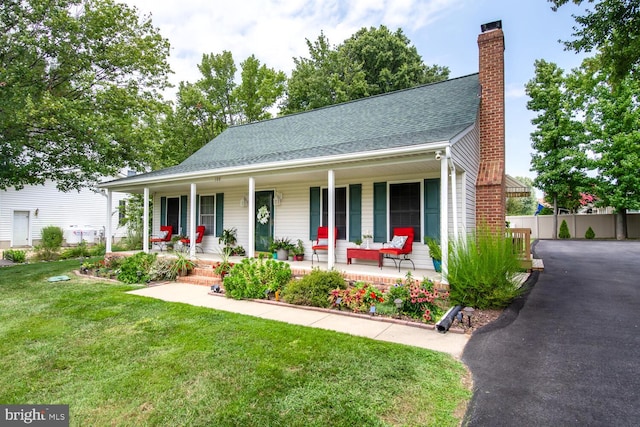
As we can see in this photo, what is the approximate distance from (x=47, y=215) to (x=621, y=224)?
3248cm

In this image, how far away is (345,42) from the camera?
22406mm

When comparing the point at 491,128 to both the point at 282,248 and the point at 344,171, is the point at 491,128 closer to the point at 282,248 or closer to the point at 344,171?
the point at 344,171

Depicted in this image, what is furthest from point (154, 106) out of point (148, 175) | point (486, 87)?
point (486, 87)

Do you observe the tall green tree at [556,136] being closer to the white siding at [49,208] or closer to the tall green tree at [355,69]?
the tall green tree at [355,69]

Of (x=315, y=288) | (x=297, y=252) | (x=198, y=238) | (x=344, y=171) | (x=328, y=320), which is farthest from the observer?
(x=198, y=238)

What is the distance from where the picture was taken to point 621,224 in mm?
19219

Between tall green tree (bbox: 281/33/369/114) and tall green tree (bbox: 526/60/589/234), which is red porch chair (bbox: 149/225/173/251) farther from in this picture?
tall green tree (bbox: 526/60/589/234)

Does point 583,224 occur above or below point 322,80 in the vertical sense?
below

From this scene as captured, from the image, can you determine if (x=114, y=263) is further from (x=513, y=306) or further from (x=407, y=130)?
(x=513, y=306)

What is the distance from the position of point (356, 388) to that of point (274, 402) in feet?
2.34

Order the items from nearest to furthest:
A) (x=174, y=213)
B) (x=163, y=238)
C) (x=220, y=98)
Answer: (x=163, y=238), (x=174, y=213), (x=220, y=98)

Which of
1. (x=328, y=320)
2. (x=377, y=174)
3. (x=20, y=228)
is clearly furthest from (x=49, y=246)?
(x=328, y=320)

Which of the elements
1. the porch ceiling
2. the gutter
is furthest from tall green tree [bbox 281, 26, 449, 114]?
the gutter

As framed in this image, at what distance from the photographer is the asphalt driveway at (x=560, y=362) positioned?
2.59m
